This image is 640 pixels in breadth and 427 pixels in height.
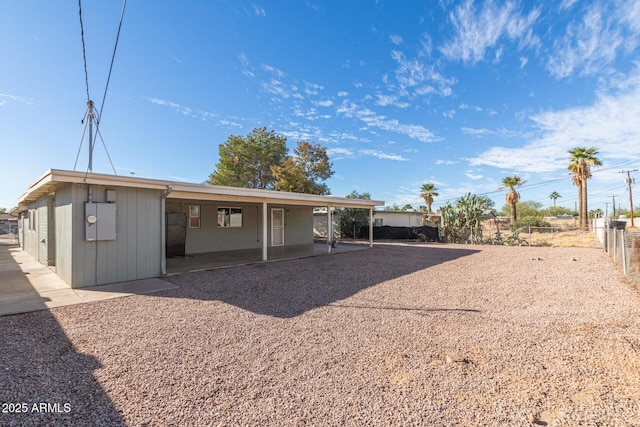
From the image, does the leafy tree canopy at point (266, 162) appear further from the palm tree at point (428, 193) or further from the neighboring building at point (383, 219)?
the palm tree at point (428, 193)

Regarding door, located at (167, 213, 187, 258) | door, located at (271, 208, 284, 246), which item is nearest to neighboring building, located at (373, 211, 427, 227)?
door, located at (271, 208, 284, 246)

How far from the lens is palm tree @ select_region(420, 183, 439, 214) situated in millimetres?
34419

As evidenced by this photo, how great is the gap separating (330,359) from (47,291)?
6111 millimetres

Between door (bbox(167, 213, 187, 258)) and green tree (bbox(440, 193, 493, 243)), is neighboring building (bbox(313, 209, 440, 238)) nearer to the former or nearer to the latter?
green tree (bbox(440, 193, 493, 243))

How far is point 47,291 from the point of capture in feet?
19.0

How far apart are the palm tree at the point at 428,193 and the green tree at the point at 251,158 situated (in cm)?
1814

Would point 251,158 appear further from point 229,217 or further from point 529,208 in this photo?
point 529,208

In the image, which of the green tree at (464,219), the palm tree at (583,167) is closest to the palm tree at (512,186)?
the palm tree at (583,167)

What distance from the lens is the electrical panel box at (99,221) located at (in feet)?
19.6

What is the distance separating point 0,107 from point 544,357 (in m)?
13.4

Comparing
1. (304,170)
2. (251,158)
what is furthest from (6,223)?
(304,170)

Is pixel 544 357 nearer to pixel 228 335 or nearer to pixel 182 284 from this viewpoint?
pixel 228 335

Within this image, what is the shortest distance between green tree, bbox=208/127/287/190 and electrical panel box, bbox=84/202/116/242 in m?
18.2

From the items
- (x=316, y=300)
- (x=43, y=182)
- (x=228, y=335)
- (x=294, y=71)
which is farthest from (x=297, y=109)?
(x=228, y=335)
